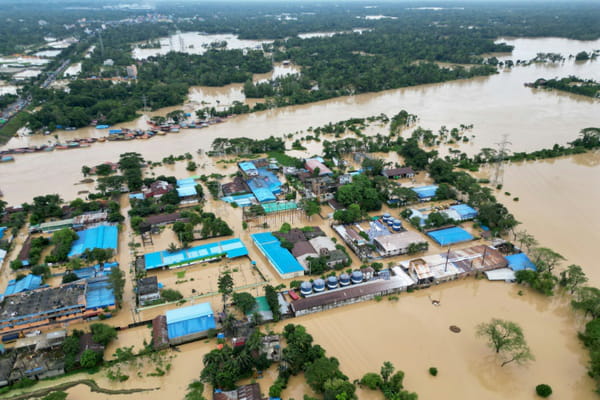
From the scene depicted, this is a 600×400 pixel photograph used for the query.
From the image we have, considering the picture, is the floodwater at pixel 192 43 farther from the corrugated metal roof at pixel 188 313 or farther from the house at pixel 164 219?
the corrugated metal roof at pixel 188 313

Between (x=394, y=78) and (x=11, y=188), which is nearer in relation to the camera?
(x=11, y=188)

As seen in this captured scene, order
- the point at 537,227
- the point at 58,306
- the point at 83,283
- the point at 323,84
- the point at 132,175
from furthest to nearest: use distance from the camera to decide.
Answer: the point at 323,84 → the point at 132,175 → the point at 537,227 → the point at 83,283 → the point at 58,306

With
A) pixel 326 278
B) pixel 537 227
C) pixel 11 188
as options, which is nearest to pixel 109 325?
pixel 326 278

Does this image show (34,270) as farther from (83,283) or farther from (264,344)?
(264,344)

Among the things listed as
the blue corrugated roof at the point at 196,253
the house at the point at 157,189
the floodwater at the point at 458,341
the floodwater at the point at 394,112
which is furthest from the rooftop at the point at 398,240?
the floodwater at the point at 394,112

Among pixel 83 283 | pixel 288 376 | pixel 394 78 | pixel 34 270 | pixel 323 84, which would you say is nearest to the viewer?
pixel 288 376

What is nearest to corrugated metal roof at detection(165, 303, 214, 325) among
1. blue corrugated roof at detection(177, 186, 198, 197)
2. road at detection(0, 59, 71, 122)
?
blue corrugated roof at detection(177, 186, 198, 197)
